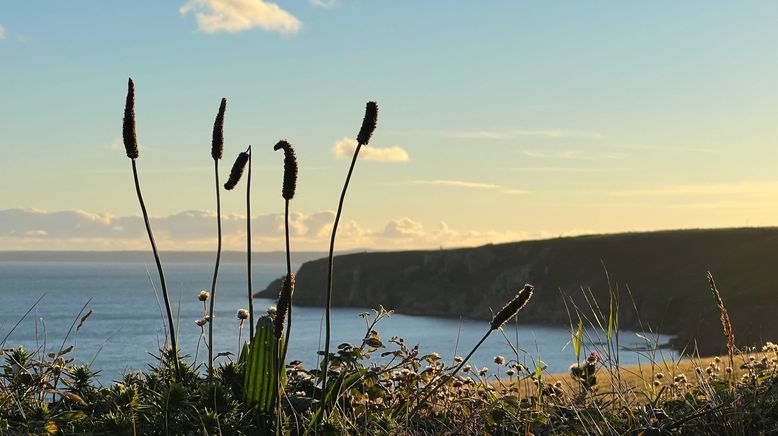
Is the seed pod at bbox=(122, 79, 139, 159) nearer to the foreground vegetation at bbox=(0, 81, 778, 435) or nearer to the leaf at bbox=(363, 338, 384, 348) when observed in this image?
the foreground vegetation at bbox=(0, 81, 778, 435)

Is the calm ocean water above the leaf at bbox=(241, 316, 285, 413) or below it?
below

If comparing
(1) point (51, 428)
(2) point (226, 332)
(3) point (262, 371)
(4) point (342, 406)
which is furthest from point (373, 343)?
(2) point (226, 332)

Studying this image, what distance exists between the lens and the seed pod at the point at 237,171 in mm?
4953

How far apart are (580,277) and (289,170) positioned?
121085 millimetres

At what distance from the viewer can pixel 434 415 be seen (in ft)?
19.9

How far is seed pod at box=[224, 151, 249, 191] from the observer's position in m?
4.95

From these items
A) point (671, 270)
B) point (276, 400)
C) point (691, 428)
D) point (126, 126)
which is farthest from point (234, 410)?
point (671, 270)

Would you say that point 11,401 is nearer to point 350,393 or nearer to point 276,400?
Result: point 276,400

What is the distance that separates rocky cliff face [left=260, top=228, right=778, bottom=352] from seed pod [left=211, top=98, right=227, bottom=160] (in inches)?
3265

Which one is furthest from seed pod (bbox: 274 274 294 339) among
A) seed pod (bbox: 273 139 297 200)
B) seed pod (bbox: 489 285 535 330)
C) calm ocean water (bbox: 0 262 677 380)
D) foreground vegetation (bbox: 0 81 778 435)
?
calm ocean water (bbox: 0 262 677 380)

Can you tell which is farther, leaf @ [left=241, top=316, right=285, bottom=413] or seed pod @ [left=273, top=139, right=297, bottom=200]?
leaf @ [left=241, top=316, right=285, bottom=413]

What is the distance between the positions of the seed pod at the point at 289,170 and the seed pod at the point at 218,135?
723mm

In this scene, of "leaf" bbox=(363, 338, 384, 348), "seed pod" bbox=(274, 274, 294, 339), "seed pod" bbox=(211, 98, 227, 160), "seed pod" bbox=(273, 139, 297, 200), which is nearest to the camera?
"seed pod" bbox=(274, 274, 294, 339)

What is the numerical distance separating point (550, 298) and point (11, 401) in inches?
4834
